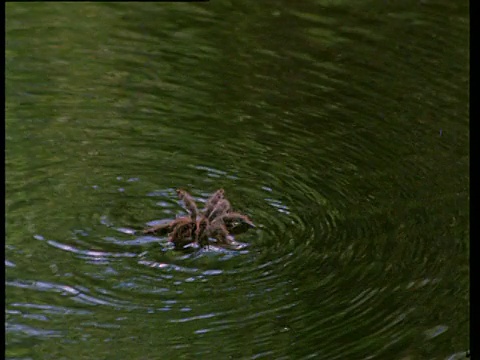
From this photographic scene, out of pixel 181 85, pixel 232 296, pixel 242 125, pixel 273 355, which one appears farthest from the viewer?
pixel 181 85

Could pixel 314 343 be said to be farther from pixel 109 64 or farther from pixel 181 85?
pixel 109 64

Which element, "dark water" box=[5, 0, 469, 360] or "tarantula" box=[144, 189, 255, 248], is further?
"tarantula" box=[144, 189, 255, 248]

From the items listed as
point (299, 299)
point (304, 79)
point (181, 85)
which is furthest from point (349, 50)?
point (299, 299)

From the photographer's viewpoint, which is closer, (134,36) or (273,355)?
(273,355)

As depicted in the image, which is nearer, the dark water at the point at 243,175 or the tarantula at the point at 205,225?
the dark water at the point at 243,175

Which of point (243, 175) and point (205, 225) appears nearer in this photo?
point (205, 225)
